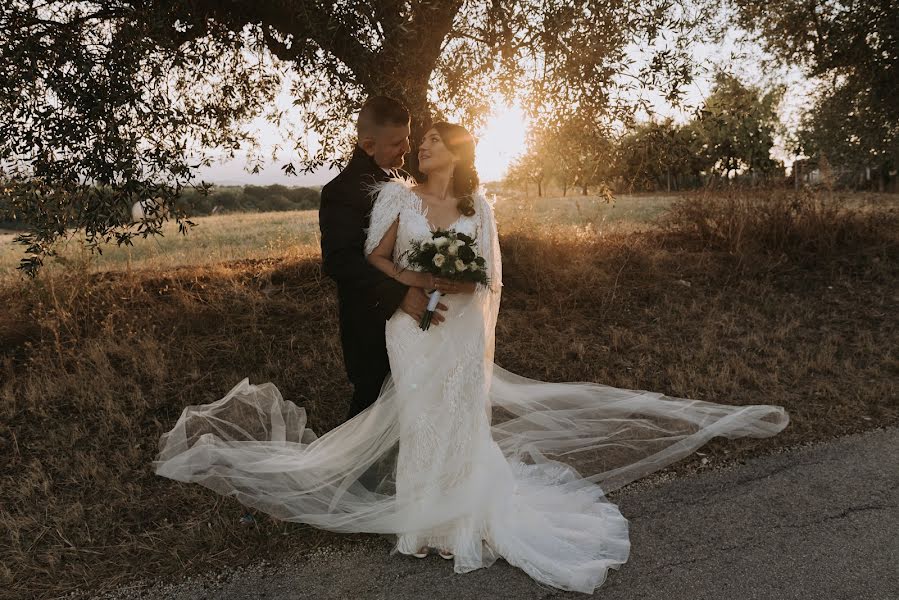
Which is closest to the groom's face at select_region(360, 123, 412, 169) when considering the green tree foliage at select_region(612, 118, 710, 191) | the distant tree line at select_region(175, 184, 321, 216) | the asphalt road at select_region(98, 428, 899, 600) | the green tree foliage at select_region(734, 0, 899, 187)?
the asphalt road at select_region(98, 428, 899, 600)

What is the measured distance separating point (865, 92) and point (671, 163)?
21.6ft

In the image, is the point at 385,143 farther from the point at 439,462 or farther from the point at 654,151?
the point at 654,151

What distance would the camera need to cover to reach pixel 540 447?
5160 millimetres

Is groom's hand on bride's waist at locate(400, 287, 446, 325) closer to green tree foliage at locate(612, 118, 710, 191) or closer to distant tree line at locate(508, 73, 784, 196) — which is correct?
distant tree line at locate(508, 73, 784, 196)

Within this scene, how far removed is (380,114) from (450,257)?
4.15 feet

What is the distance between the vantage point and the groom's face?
14.1 ft

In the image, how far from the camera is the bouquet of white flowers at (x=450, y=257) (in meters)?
3.67

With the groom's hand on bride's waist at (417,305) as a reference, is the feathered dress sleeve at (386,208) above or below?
above

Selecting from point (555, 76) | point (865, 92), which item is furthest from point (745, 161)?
point (555, 76)

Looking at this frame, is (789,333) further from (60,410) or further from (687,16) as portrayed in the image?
(60,410)

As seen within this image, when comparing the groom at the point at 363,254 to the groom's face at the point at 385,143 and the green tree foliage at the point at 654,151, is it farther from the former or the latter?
the green tree foliage at the point at 654,151

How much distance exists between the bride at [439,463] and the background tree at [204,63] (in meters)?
2.03

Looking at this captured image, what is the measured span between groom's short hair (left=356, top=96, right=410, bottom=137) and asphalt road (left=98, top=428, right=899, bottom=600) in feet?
9.04

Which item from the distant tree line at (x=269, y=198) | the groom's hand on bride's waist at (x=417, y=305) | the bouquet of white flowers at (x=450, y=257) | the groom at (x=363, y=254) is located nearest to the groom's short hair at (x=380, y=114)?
the groom at (x=363, y=254)
